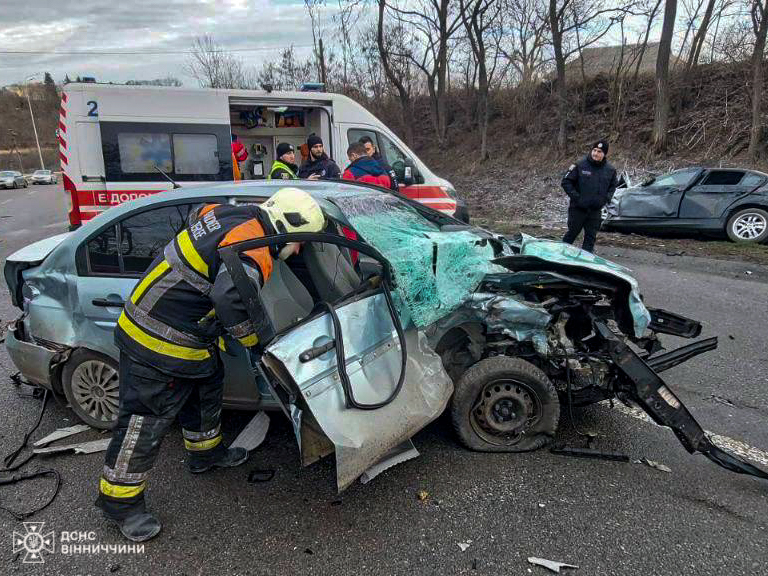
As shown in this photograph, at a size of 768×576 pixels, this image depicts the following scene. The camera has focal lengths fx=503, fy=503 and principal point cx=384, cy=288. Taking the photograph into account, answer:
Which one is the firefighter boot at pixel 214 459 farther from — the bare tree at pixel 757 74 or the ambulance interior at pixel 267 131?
the bare tree at pixel 757 74

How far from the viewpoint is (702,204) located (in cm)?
855

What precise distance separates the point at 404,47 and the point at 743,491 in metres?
23.6

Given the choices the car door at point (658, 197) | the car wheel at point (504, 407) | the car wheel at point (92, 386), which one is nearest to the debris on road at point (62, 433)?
the car wheel at point (92, 386)

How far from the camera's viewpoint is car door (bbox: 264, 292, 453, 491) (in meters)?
2.08

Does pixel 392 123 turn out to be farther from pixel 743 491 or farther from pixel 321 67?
pixel 743 491

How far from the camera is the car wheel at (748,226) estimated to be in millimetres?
8109

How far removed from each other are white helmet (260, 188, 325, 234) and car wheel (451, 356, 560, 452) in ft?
3.94

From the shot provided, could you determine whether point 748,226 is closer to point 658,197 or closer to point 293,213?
point 658,197

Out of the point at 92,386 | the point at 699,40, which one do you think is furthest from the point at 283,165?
the point at 699,40

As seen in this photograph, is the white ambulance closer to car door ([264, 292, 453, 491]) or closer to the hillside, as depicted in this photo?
the hillside

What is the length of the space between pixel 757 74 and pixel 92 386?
45.5 ft

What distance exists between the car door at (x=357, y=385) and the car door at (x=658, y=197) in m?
8.06

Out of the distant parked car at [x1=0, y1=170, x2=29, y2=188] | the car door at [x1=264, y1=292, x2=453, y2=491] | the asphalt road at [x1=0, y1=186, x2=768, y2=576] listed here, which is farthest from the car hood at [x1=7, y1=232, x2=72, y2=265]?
the distant parked car at [x1=0, y1=170, x2=29, y2=188]

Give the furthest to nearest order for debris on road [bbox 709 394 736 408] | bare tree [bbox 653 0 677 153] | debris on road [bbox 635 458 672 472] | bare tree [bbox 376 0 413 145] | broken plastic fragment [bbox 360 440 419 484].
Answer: bare tree [bbox 376 0 413 145] → bare tree [bbox 653 0 677 153] → debris on road [bbox 709 394 736 408] → debris on road [bbox 635 458 672 472] → broken plastic fragment [bbox 360 440 419 484]
